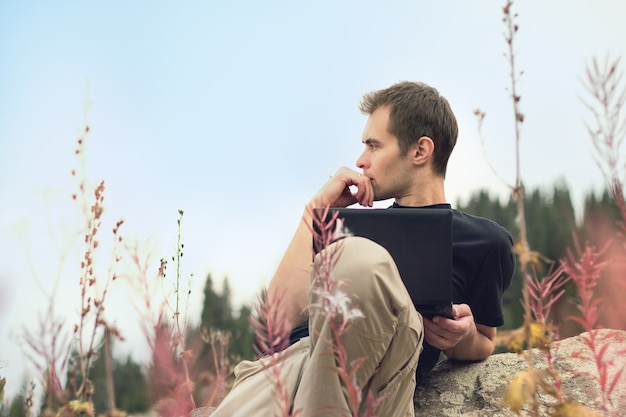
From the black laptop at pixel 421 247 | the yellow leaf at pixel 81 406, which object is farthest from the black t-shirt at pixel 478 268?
the yellow leaf at pixel 81 406

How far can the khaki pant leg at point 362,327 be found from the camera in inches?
81.2

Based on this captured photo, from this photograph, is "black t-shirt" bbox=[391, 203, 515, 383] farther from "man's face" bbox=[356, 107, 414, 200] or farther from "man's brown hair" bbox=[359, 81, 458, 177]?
"man's brown hair" bbox=[359, 81, 458, 177]

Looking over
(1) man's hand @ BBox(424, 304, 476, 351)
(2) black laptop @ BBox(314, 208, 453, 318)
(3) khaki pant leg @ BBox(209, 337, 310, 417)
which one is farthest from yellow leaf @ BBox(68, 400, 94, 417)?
(1) man's hand @ BBox(424, 304, 476, 351)

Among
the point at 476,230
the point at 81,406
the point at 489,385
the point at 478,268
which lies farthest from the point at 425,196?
the point at 81,406

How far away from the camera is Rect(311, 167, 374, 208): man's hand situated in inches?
131

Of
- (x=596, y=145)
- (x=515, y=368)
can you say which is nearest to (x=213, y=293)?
(x=515, y=368)

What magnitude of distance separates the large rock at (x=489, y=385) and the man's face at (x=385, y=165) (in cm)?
96

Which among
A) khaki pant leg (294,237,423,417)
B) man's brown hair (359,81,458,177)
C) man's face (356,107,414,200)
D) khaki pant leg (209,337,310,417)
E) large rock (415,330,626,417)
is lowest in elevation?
large rock (415,330,626,417)

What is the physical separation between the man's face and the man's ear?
0.04 meters

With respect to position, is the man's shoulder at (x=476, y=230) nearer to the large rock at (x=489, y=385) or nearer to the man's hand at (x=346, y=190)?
the man's hand at (x=346, y=190)

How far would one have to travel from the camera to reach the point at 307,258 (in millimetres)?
3074

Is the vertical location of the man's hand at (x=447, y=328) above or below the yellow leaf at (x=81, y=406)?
below

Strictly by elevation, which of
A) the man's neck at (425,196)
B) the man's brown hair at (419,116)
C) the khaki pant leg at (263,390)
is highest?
the man's brown hair at (419,116)

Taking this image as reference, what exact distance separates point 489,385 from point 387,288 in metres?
1.59
